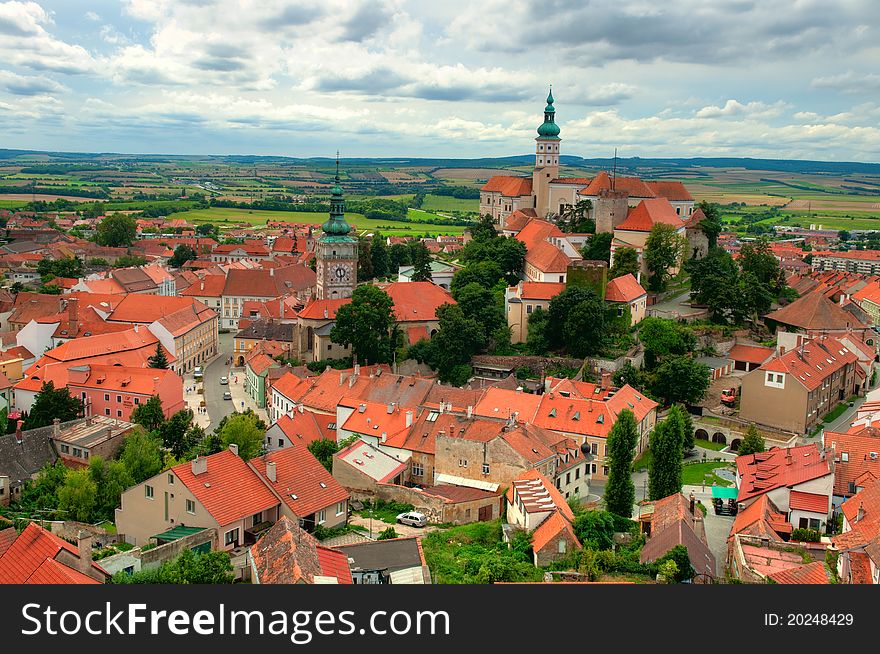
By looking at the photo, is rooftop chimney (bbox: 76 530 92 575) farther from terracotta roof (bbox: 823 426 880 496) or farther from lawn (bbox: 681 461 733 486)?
terracotta roof (bbox: 823 426 880 496)

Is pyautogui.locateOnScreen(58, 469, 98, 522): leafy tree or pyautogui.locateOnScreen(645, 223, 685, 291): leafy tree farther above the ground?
pyautogui.locateOnScreen(645, 223, 685, 291): leafy tree

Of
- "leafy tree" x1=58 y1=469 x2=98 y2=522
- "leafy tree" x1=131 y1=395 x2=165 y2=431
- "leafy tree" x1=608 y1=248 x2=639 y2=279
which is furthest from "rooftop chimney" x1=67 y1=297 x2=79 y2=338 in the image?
"leafy tree" x1=608 y1=248 x2=639 y2=279

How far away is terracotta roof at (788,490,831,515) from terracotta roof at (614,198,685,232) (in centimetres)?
3710

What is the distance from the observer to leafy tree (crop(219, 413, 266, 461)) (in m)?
43.3

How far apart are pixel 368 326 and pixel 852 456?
1210 inches

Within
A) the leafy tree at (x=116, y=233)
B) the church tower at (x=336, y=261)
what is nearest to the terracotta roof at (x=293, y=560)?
the church tower at (x=336, y=261)

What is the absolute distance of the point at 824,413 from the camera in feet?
177

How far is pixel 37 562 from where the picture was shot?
77.7ft

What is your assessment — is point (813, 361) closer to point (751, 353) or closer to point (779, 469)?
point (751, 353)

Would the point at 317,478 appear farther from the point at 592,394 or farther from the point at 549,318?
the point at 549,318

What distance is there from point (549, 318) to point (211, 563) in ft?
127

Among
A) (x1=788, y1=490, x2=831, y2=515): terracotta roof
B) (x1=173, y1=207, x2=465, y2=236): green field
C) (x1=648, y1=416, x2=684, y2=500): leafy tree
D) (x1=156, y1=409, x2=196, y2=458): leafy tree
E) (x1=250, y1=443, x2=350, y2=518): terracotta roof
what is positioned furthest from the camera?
(x1=173, y1=207, x2=465, y2=236): green field

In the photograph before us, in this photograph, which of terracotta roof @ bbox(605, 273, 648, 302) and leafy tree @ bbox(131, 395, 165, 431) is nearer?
leafy tree @ bbox(131, 395, 165, 431)

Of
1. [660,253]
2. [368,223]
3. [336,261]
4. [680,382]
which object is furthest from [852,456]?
[368,223]
